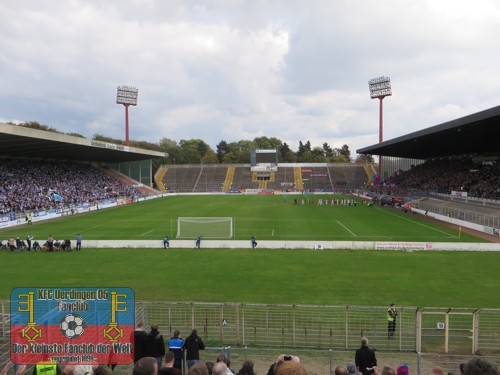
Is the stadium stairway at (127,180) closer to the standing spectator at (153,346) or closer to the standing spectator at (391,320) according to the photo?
the standing spectator at (391,320)

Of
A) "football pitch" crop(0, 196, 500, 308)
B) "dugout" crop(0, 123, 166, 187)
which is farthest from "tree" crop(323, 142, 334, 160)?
"football pitch" crop(0, 196, 500, 308)

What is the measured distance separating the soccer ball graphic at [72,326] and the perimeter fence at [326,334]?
1748 millimetres

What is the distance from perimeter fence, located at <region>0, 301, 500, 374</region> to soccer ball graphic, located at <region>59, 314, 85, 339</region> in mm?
1748

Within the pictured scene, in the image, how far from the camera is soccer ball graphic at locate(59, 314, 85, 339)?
23.8 feet

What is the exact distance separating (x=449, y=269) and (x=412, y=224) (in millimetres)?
17289

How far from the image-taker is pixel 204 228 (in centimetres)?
3120

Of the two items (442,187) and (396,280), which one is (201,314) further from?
(442,187)

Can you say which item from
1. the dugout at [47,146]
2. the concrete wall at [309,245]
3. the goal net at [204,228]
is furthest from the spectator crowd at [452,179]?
the dugout at [47,146]

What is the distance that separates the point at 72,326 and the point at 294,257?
1652 centimetres

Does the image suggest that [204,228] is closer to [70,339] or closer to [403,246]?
[403,246]

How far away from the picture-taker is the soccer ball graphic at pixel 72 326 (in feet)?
23.8

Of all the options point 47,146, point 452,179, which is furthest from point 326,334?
point 452,179

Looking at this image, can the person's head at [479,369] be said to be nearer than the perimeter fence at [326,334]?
Yes

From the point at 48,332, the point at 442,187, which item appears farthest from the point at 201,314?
the point at 442,187
